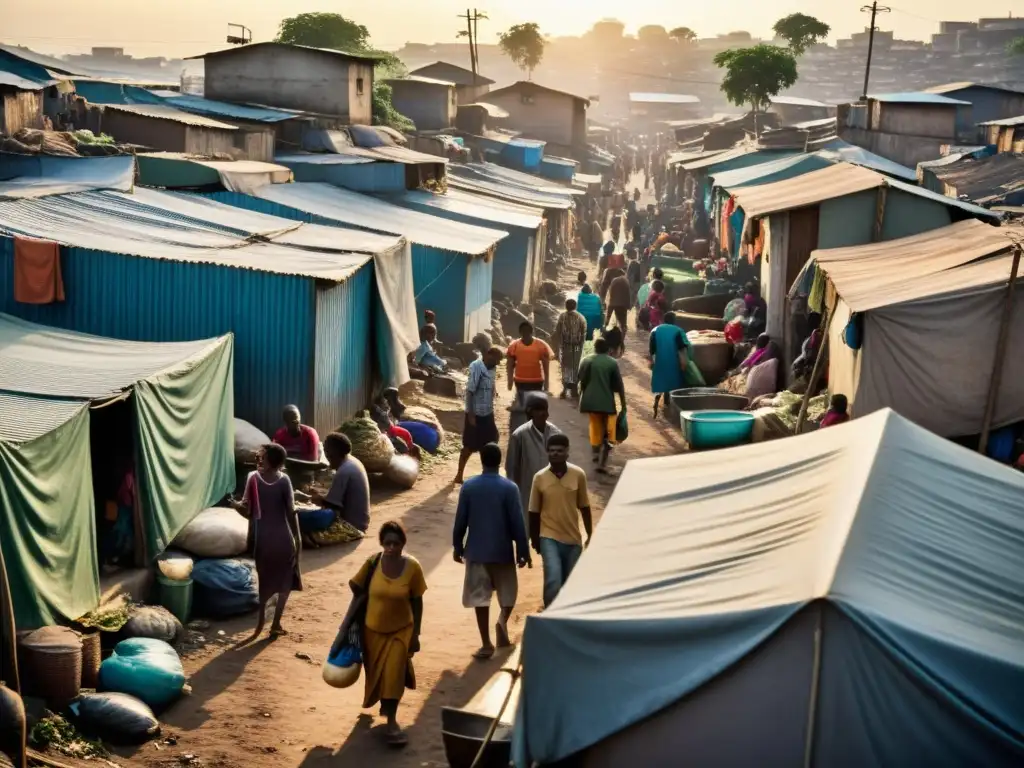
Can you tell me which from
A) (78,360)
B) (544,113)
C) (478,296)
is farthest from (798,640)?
(544,113)

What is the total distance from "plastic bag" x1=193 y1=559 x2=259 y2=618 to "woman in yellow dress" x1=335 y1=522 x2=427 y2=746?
6.73 feet

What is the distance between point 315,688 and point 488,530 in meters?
1.44

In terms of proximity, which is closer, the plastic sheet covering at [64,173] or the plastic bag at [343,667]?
the plastic bag at [343,667]

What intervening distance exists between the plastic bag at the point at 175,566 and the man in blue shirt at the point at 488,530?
2.03 m

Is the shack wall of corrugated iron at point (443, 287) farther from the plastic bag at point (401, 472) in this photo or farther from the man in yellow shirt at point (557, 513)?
the man in yellow shirt at point (557, 513)

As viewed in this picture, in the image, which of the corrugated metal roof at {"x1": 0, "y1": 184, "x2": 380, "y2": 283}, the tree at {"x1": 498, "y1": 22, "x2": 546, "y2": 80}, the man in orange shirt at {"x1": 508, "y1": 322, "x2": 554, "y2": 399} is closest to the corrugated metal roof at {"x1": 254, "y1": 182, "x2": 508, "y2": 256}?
the corrugated metal roof at {"x1": 0, "y1": 184, "x2": 380, "y2": 283}

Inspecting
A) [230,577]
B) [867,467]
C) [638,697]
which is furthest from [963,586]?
[230,577]

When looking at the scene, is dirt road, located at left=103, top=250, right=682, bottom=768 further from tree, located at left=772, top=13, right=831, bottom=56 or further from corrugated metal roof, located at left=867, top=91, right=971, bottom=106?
tree, located at left=772, top=13, right=831, bottom=56

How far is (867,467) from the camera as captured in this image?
6.89 m

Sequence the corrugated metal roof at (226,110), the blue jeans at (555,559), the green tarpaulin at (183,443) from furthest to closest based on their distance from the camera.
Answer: the corrugated metal roof at (226,110)
the green tarpaulin at (183,443)
the blue jeans at (555,559)

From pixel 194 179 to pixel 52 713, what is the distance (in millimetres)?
13531

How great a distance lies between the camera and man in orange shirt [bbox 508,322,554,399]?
13.7 m

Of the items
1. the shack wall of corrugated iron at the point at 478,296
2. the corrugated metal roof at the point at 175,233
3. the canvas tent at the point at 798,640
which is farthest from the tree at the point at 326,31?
the canvas tent at the point at 798,640

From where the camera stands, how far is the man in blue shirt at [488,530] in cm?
867
